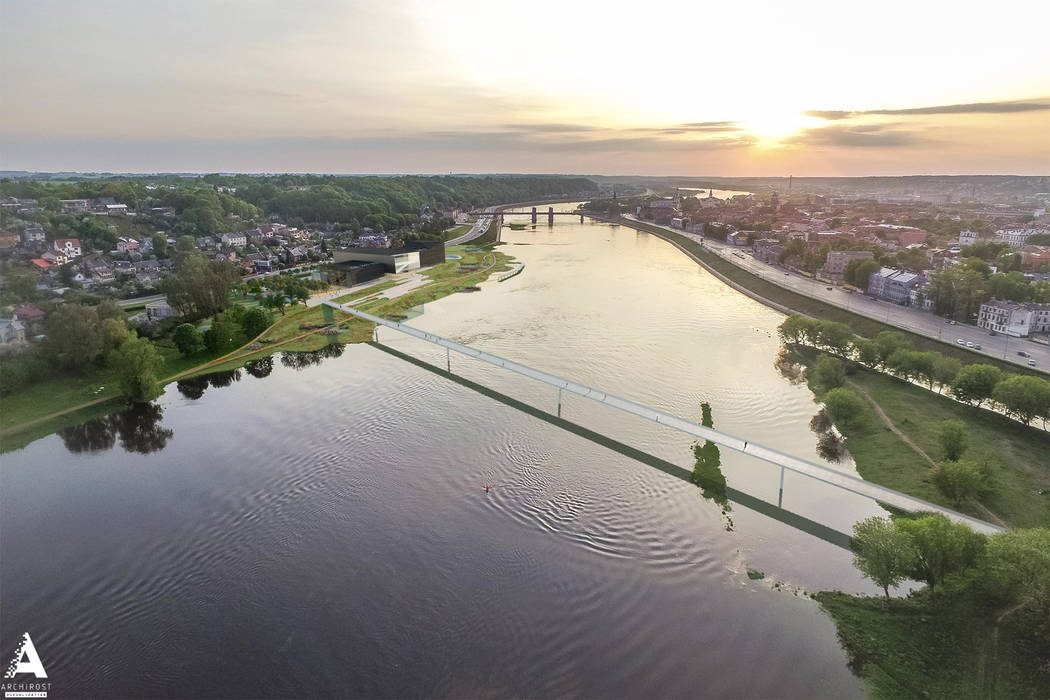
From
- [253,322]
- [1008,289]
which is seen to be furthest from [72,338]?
[1008,289]

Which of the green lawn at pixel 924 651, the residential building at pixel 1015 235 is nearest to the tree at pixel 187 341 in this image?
the green lawn at pixel 924 651

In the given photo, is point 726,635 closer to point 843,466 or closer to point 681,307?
point 843,466

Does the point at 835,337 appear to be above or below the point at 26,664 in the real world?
above

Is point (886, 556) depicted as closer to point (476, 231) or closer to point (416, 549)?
point (416, 549)

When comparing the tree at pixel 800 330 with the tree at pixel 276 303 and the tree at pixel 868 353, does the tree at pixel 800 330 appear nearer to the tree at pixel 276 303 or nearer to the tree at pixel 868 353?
the tree at pixel 868 353

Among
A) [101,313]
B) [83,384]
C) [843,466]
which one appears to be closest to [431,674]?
[843,466]

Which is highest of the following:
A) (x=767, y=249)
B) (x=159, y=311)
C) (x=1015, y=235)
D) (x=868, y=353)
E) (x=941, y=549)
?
(x=1015, y=235)

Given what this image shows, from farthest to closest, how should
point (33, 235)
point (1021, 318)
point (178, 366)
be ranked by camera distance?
point (33, 235) < point (1021, 318) < point (178, 366)
